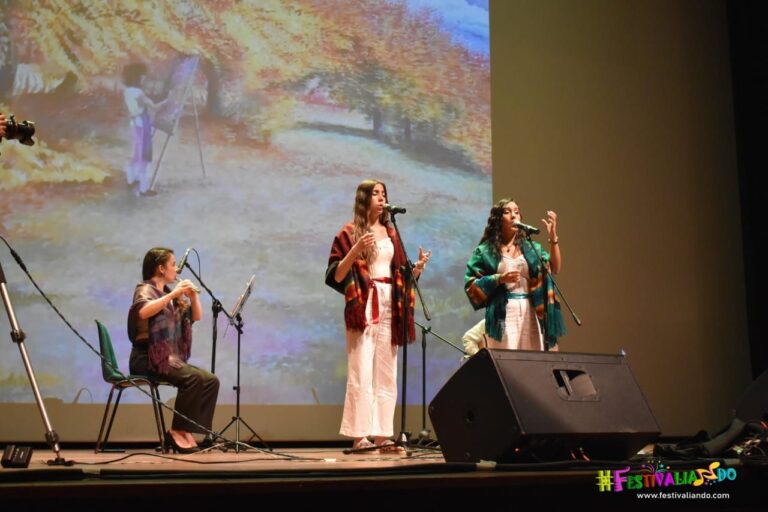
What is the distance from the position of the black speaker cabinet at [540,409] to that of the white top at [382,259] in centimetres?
173

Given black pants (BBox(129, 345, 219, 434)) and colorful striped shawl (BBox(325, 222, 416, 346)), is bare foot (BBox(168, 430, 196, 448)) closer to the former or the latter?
black pants (BBox(129, 345, 219, 434))

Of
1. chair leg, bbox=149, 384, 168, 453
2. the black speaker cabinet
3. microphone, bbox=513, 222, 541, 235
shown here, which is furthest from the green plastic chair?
the black speaker cabinet

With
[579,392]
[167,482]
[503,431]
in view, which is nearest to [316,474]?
[167,482]

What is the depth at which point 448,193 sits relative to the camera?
5.75 meters

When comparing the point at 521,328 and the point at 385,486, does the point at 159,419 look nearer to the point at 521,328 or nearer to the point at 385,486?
the point at 521,328

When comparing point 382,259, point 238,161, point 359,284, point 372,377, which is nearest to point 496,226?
point 382,259

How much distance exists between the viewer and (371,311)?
4.11 meters

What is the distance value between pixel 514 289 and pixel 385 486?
2.84 m

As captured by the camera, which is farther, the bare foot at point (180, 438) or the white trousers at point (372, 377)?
the bare foot at point (180, 438)

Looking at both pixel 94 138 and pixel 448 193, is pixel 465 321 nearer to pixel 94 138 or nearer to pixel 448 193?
pixel 448 193

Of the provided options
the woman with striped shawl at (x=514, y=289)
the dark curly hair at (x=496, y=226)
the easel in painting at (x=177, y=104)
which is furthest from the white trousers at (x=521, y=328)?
the easel in painting at (x=177, y=104)

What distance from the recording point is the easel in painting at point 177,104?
5.08 metres

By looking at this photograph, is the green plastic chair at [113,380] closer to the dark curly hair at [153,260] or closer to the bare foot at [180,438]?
the bare foot at [180,438]

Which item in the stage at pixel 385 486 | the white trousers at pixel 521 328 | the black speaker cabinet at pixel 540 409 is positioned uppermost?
the white trousers at pixel 521 328
